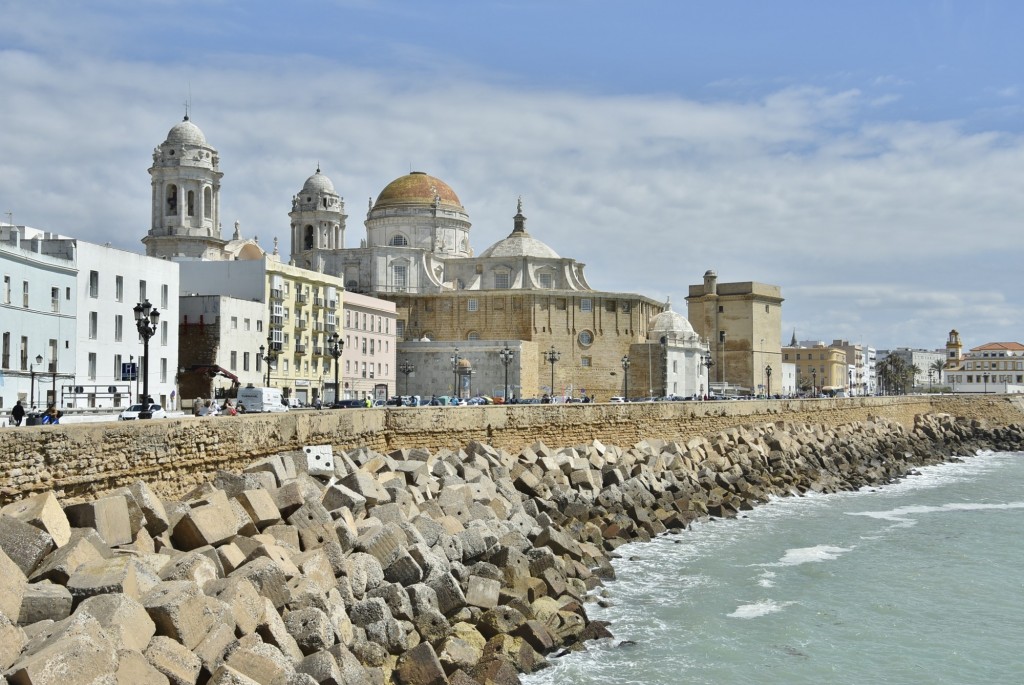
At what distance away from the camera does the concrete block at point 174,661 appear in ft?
26.1

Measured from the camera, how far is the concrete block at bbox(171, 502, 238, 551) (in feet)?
36.0

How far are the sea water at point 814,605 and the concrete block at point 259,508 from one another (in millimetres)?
3727

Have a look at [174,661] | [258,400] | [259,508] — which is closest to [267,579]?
[174,661]

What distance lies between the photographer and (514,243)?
226ft

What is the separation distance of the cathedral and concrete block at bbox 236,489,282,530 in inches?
1646

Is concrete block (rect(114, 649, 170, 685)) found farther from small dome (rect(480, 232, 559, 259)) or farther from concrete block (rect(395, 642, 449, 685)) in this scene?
small dome (rect(480, 232, 559, 259))

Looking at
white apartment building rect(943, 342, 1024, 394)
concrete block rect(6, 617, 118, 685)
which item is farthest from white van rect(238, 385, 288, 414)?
white apartment building rect(943, 342, 1024, 394)

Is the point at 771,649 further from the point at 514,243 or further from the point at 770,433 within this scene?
the point at 514,243

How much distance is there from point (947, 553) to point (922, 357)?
580 feet

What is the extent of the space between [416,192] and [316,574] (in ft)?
206

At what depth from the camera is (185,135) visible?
53.1 meters

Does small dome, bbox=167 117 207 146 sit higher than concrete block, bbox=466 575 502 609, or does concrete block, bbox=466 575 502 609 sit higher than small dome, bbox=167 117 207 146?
small dome, bbox=167 117 207 146

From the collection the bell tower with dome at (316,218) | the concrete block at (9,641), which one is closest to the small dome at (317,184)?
the bell tower with dome at (316,218)

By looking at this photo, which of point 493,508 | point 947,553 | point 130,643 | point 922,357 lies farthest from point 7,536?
point 922,357
